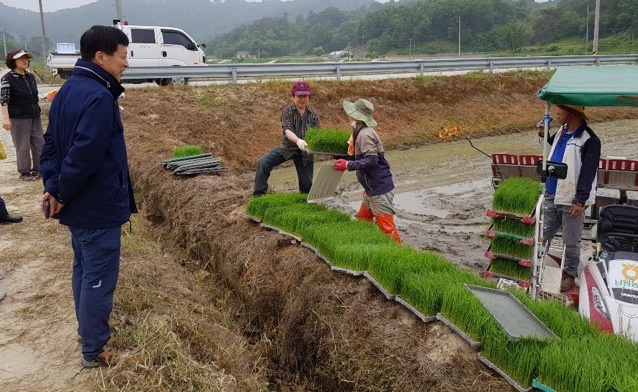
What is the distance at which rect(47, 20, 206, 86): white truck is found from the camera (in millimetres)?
20688

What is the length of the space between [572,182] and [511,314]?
7.68ft

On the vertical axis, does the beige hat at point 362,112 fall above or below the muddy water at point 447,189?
above

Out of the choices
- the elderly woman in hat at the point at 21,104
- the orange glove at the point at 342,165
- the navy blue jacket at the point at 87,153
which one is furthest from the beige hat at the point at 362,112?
the elderly woman in hat at the point at 21,104

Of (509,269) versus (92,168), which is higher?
(92,168)

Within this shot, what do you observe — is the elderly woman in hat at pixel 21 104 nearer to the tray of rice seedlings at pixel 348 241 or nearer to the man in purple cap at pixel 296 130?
the man in purple cap at pixel 296 130

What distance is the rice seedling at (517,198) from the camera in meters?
5.81

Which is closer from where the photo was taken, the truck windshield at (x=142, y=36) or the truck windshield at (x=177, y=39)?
the truck windshield at (x=142, y=36)

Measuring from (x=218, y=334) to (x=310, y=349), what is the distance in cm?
83

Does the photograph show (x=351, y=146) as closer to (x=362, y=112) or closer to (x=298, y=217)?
(x=362, y=112)

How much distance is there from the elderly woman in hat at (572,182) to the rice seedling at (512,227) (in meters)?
0.28

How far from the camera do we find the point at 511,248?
19.9 ft

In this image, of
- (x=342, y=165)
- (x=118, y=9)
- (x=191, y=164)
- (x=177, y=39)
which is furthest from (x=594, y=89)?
(x=177, y=39)

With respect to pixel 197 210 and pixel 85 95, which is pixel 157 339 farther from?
pixel 197 210

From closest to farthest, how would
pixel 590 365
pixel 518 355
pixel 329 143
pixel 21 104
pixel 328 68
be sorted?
pixel 590 365
pixel 518 355
pixel 329 143
pixel 21 104
pixel 328 68
